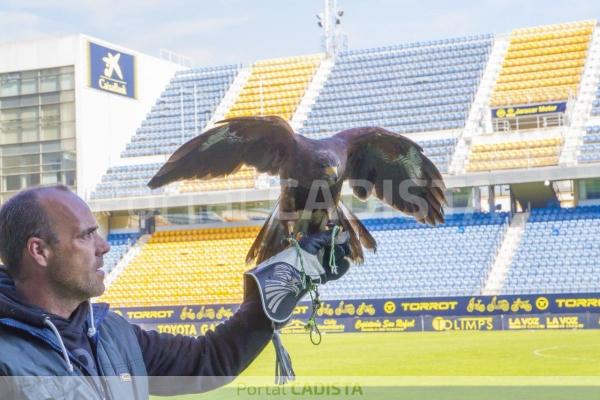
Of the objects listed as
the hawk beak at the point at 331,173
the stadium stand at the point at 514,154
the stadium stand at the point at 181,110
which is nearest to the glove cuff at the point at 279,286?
the hawk beak at the point at 331,173

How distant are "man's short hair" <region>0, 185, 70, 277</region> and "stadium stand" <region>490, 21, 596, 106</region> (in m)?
20.5

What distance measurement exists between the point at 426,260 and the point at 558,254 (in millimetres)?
2596

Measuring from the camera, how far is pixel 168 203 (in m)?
21.8

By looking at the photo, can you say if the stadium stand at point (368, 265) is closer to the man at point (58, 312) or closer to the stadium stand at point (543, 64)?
the stadium stand at point (543, 64)

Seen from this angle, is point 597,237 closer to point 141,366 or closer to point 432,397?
point 432,397

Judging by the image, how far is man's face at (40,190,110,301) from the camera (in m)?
1.92

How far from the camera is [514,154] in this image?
2044cm

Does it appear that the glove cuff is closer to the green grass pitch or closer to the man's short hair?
the man's short hair

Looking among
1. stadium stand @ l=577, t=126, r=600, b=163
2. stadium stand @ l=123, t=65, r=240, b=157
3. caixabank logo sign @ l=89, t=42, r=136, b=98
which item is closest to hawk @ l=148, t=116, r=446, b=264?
stadium stand @ l=577, t=126, r=600, b=163

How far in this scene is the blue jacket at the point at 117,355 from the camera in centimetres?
184

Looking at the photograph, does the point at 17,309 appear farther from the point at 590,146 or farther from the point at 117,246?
the point at 117,246

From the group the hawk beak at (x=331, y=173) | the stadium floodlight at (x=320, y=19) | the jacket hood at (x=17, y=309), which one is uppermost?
the stadium floodlight at (x=320, y=19)

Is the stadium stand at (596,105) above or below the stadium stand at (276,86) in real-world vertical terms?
below

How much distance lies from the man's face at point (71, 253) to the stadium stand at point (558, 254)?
15.9 m
